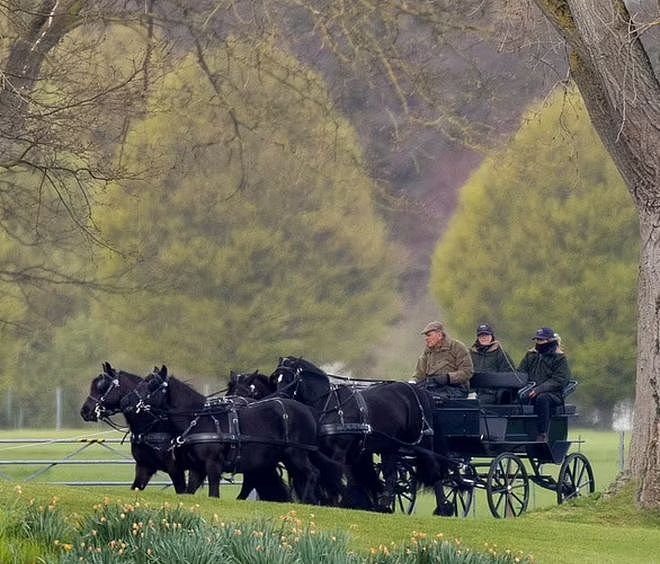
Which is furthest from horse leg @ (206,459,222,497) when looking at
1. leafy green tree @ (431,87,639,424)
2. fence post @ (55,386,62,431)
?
fence post @ (55,386,62,431)

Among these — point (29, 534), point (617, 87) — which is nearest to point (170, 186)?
point (617, 87)

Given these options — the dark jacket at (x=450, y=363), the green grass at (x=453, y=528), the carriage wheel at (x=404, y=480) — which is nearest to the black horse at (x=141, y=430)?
the green grass at (x=453, y=528)

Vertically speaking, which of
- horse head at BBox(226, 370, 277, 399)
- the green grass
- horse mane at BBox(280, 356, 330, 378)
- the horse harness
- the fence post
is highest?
the fence post

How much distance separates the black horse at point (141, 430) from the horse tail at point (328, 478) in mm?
1288

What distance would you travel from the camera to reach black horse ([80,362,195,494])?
56.6ft

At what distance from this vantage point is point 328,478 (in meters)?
18.0

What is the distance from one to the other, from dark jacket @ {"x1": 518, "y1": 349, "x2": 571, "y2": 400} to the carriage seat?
0.21 metres

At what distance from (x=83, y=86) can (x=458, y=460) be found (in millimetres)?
6310

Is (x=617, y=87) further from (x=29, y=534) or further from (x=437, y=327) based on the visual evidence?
(x=29, y=534)

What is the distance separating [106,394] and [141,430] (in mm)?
523

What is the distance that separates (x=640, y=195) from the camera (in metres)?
16.9

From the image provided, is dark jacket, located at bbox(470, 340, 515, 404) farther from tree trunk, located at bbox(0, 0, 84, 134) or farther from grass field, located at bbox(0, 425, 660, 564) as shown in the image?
tree trunk, located at bbox(0, 0, 84, 134)

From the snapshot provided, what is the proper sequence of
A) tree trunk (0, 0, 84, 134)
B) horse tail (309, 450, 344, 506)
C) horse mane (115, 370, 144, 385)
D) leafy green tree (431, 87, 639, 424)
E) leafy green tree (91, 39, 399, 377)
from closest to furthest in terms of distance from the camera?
horse mane (115, 370, 144, 385)
horse tail (309, 450, 344, 506)
tree trunk (0, 0, 84, 134)
leafy green tree (91, 39, 399, 377)
leafy green tree (431, 87, 639, 424)

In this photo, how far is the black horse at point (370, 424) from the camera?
18094 mm
